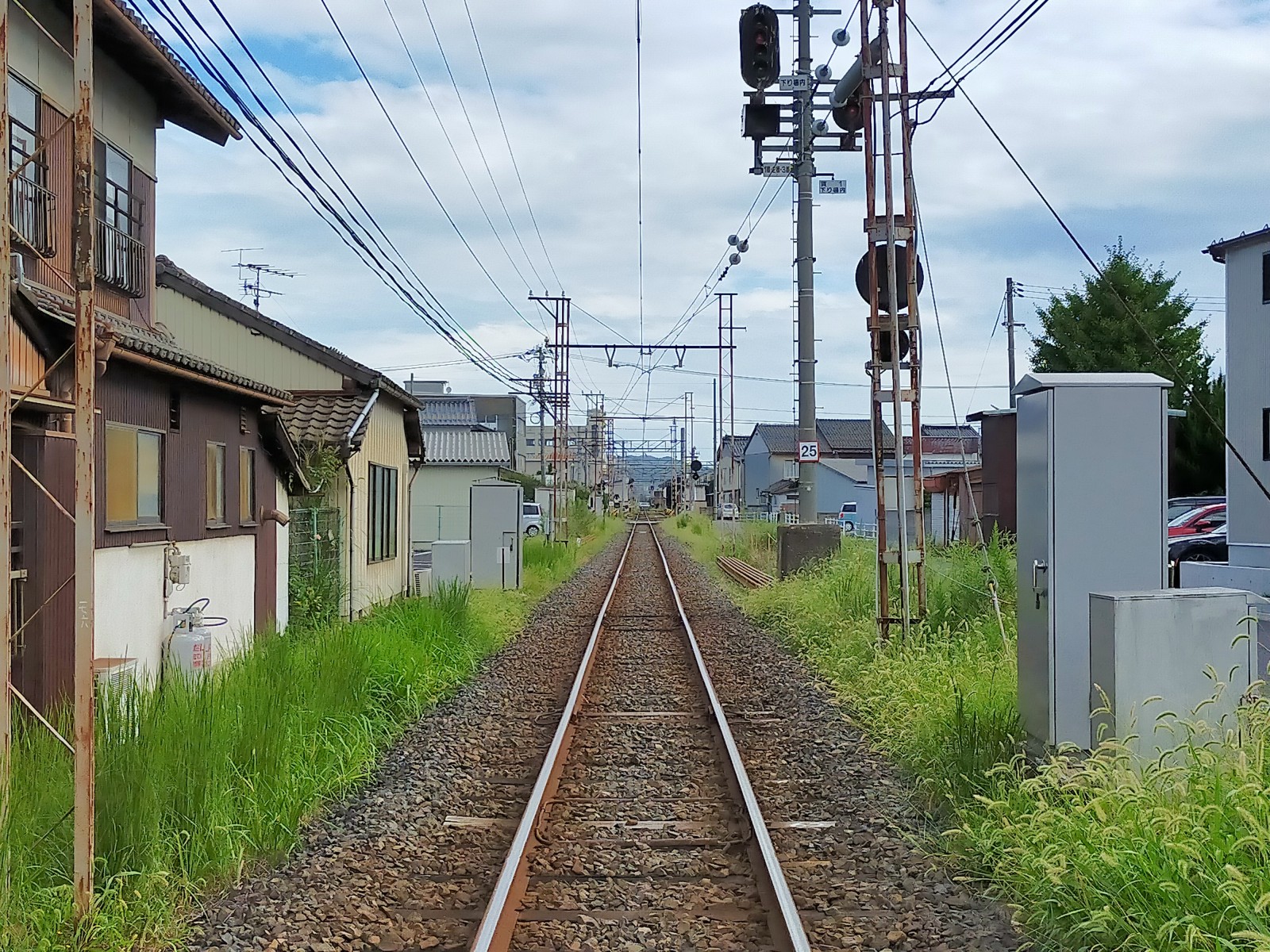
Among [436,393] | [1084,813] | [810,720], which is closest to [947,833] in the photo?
[1084,813]

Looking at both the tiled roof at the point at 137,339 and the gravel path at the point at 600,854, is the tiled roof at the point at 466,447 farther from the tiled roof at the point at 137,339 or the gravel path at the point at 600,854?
the gravel path at the point at 600,854

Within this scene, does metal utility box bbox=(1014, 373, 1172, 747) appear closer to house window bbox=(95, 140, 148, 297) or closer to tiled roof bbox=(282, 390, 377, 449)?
house window bbox=(95, 140, 148, 297)

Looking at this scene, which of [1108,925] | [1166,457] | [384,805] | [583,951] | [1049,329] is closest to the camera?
[1108,925]

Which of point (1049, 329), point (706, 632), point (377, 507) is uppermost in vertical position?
point (1049, 329)

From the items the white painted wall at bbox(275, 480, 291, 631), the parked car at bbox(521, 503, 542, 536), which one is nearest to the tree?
the parked car at bbox(521, 503, 542, 536)

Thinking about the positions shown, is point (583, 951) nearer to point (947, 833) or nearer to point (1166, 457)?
point (947, 833)

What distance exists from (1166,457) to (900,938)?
347 centimetres

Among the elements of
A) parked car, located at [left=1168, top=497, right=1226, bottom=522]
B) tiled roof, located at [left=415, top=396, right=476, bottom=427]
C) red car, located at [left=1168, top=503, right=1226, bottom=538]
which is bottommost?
red car, located at [left=1168, top=503, right=1226, bottom=538]

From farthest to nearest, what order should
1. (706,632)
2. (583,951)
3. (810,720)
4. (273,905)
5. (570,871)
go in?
(706,632)
(810,720)
(570,871)
(273,905)
(583,951)

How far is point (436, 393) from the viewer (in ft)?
251

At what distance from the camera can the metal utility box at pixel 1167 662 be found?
6.29 meters

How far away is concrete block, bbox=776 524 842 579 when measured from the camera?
21766 mm

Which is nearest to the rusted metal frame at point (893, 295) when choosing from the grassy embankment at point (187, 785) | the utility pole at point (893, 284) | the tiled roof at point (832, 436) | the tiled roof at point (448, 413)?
the utility pole at point (893, 284)

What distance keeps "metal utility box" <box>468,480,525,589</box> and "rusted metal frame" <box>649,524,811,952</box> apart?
13328 millimetres
